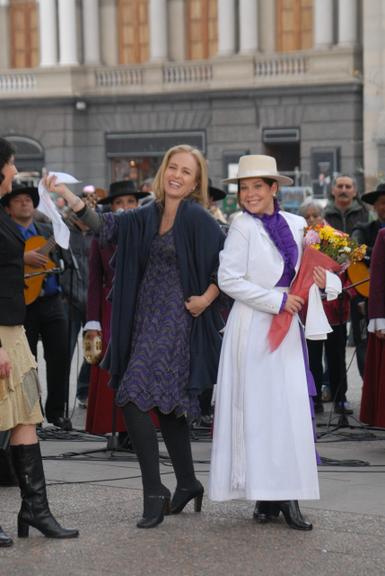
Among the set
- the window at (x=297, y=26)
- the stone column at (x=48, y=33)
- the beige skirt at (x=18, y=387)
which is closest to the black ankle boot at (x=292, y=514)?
the beige skirt at (x=18, y=387)

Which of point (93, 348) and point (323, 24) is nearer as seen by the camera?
point (93, 348)

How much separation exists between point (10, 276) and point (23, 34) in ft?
122

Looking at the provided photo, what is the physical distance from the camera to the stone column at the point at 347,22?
128ft

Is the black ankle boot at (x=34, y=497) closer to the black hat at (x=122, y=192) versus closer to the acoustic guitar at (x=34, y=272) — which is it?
the black hat at (x=122, y=192)

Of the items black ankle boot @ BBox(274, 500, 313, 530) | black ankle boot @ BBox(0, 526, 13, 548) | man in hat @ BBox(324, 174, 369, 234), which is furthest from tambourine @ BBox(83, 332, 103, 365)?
man in hat @ BBox(324, 174, 369, 234)

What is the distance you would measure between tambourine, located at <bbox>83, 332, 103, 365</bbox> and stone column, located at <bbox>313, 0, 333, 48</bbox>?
30.5 m

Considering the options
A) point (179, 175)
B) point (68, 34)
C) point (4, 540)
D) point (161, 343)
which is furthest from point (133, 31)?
point (4, 540)

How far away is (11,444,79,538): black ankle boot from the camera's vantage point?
21.8 ft

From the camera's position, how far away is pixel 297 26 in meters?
39.6

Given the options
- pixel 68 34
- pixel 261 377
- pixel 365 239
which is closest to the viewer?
pixel 261 377

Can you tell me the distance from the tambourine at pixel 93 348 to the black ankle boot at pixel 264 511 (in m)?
2.81

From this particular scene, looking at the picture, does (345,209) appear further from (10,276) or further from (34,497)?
(34,497)

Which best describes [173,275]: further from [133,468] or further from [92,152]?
[92,152]

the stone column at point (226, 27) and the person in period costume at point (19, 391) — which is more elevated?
the stone column at point (226, 27)
